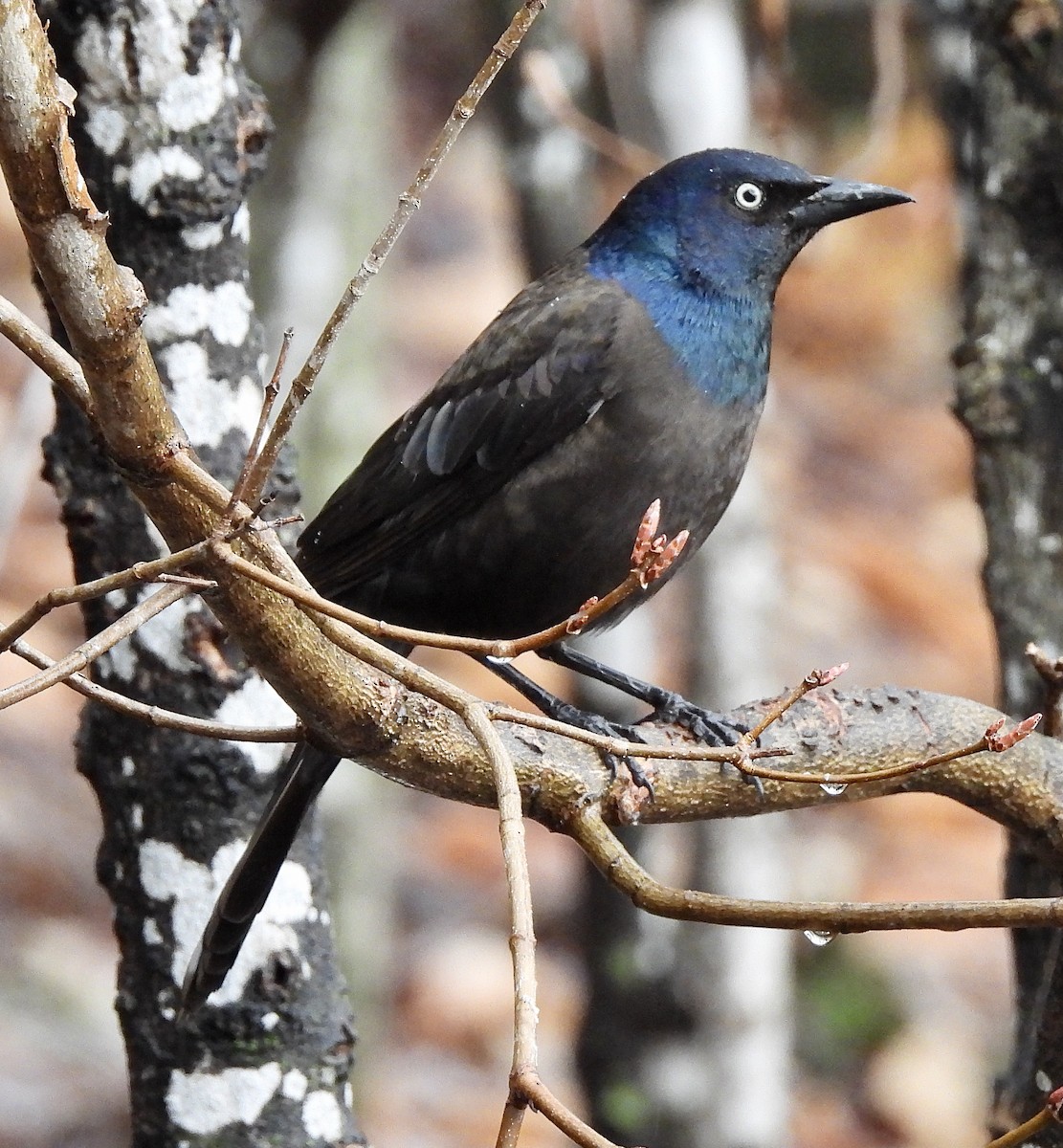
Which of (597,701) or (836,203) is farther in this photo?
Answer: (597,701)

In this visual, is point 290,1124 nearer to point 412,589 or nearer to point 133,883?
point 133,883

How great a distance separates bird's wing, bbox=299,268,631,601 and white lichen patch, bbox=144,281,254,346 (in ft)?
1.68

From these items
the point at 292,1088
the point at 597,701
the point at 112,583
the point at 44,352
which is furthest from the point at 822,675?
the point at 597,701

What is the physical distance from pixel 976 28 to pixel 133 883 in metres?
2.32

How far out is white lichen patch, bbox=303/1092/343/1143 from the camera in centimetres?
287

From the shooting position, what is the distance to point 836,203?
3506 mm

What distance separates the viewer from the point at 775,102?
181 inches

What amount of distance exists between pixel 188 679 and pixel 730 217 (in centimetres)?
150

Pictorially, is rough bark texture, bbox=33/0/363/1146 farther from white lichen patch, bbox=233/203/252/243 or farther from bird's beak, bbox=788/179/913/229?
bird's beak, bbox=788/179/913/229

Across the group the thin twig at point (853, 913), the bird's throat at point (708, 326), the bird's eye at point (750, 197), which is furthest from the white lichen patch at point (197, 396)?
the thin twig at point (853, 913)

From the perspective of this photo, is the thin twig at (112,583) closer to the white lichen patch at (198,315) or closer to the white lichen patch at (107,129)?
the white lichen patch at (198,315)

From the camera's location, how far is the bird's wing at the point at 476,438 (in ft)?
10.6

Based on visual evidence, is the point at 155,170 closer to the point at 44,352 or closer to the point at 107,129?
the point at 107,129

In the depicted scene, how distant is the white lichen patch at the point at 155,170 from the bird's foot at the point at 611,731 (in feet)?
3.65
